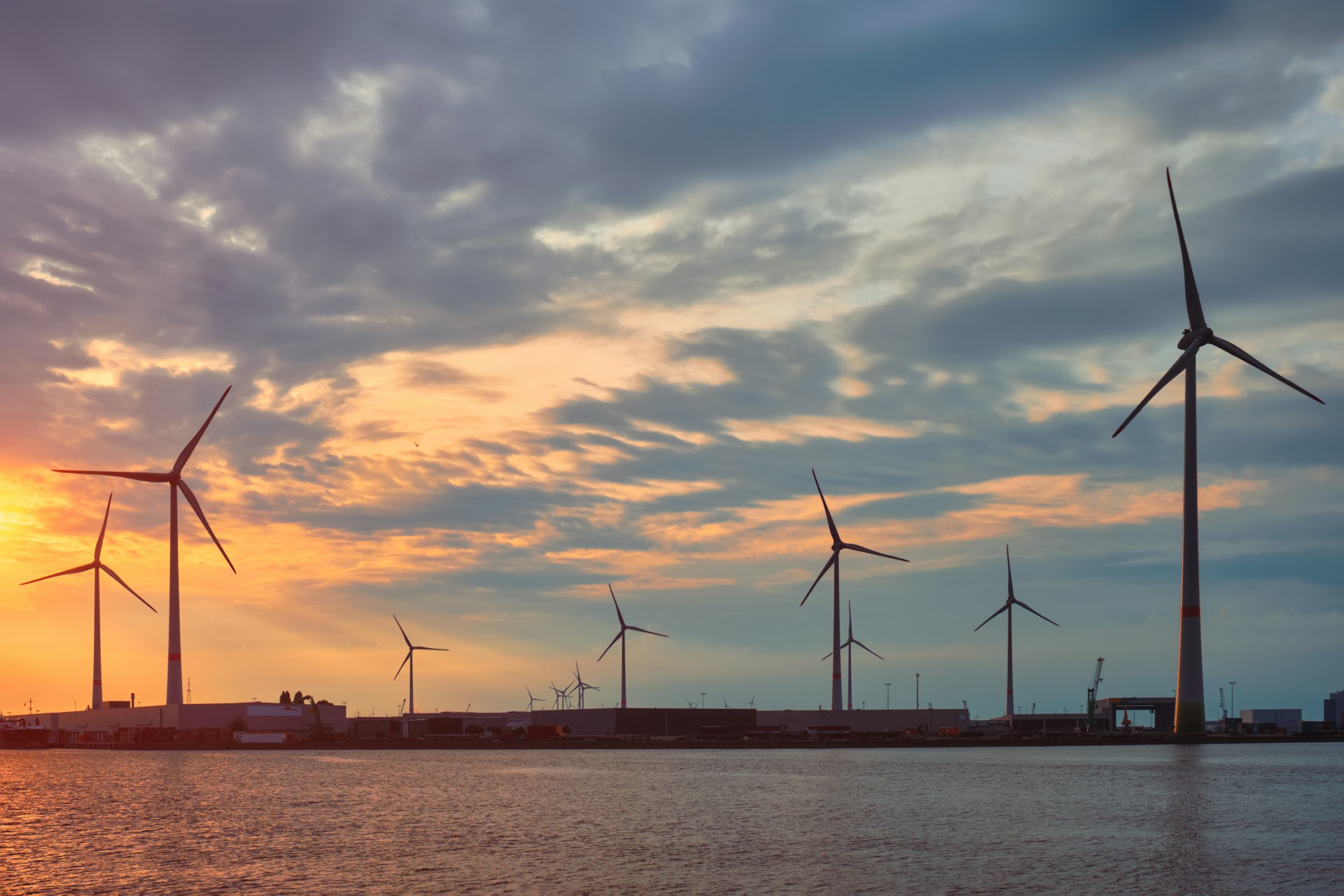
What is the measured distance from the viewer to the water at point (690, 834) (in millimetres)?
64250

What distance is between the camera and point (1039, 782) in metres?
134

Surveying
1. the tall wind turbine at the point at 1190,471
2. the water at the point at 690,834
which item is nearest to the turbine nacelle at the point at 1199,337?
the tall wind turbine at the point at 1190,471

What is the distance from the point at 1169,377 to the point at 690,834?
347 feet

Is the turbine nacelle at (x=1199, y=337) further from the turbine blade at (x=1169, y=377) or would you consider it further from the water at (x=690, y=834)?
the water at (x=690, y=834)

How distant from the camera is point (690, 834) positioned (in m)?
85.6

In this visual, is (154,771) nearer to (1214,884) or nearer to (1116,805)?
(1116,805)

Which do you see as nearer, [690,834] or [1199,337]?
[690,834]

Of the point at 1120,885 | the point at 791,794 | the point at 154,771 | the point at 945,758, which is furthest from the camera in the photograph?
the point at 945,758

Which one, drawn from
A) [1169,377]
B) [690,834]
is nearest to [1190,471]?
[1169,377]

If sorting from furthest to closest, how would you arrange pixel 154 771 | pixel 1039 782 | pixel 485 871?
1. pixel 154 771
2. pixel 1039 782
3. pixel 485 871

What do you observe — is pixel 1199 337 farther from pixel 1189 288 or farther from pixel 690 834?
pixel 690 834

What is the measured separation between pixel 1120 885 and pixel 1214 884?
184 inches

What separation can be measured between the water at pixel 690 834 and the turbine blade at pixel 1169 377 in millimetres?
41021

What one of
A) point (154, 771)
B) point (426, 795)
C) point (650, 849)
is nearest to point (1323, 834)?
point (650, 849)
